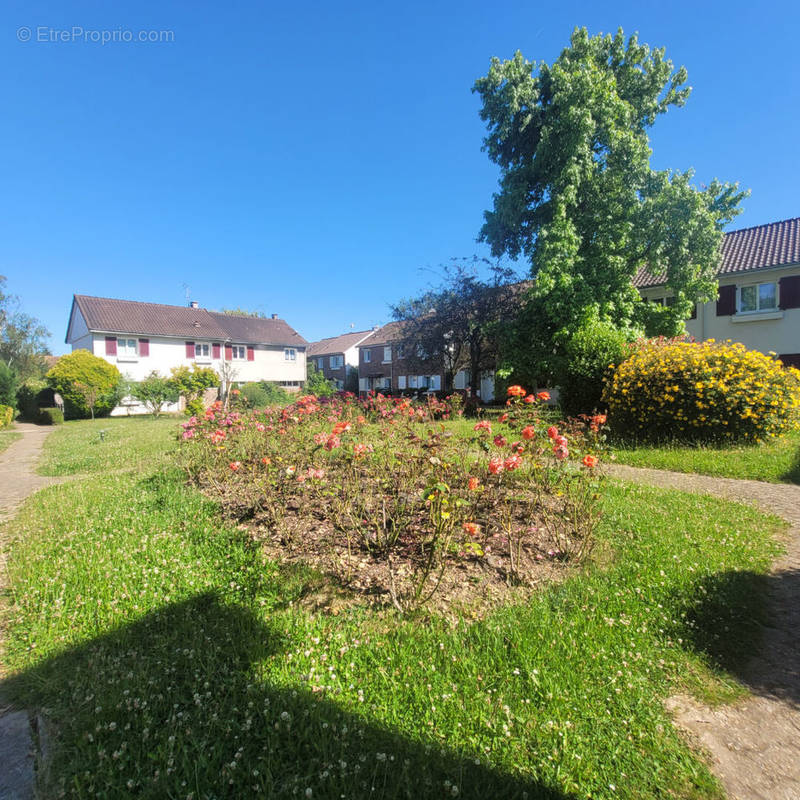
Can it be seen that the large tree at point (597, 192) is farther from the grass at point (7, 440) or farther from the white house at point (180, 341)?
the white house at point (180, 341)

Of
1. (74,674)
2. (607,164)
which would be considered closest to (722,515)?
(74,674)

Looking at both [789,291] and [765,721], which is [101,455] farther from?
[789,291]

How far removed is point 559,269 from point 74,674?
47.2 feet

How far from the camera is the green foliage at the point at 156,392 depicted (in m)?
24.4

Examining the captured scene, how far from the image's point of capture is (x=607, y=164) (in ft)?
47.3

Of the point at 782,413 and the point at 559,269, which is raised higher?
the point at 559,269

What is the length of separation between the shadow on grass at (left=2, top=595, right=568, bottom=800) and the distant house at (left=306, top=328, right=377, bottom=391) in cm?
4059

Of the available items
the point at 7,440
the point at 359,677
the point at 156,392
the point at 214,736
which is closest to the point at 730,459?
the point at 359,677

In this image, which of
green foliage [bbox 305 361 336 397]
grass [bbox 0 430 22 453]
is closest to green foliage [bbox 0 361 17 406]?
grass [bbox 0 430 22 453]

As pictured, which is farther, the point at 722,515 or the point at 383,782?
the point at 722,515

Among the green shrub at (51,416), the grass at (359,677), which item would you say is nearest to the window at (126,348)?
the green shrub at (51,416)

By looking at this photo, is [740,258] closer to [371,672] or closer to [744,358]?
[744,358]

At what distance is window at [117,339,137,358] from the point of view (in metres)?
28.5

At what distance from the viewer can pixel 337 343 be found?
1889 inches
